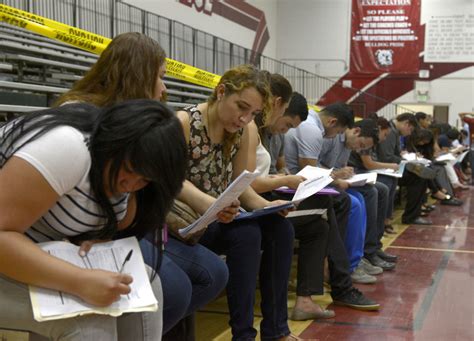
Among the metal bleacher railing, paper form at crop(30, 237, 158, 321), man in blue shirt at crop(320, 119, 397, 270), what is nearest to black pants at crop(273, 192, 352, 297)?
man in blue shirt at crop(320, 119, 397, 270)

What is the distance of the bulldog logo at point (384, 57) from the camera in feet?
45.9

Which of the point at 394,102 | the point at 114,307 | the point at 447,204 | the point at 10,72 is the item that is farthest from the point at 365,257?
the point at 394,102

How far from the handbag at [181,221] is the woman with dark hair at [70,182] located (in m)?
0.62

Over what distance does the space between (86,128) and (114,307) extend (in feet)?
1.17

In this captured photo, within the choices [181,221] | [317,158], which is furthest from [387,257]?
[181,221]

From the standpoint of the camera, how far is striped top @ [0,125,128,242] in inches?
47.0

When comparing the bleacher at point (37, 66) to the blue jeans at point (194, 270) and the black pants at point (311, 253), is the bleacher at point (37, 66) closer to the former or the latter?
the black pants at point (311, 253)

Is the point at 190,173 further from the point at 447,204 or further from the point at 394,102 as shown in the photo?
the point at 394,102

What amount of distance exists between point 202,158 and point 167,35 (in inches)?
338

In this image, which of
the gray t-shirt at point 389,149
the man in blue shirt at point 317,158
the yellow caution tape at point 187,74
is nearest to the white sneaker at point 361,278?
the man in blue shirt at point 317,158

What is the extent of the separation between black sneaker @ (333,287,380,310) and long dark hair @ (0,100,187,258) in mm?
1877

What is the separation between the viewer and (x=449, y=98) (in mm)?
13805

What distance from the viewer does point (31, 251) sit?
1.21 meters

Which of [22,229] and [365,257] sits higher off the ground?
[22,229]
